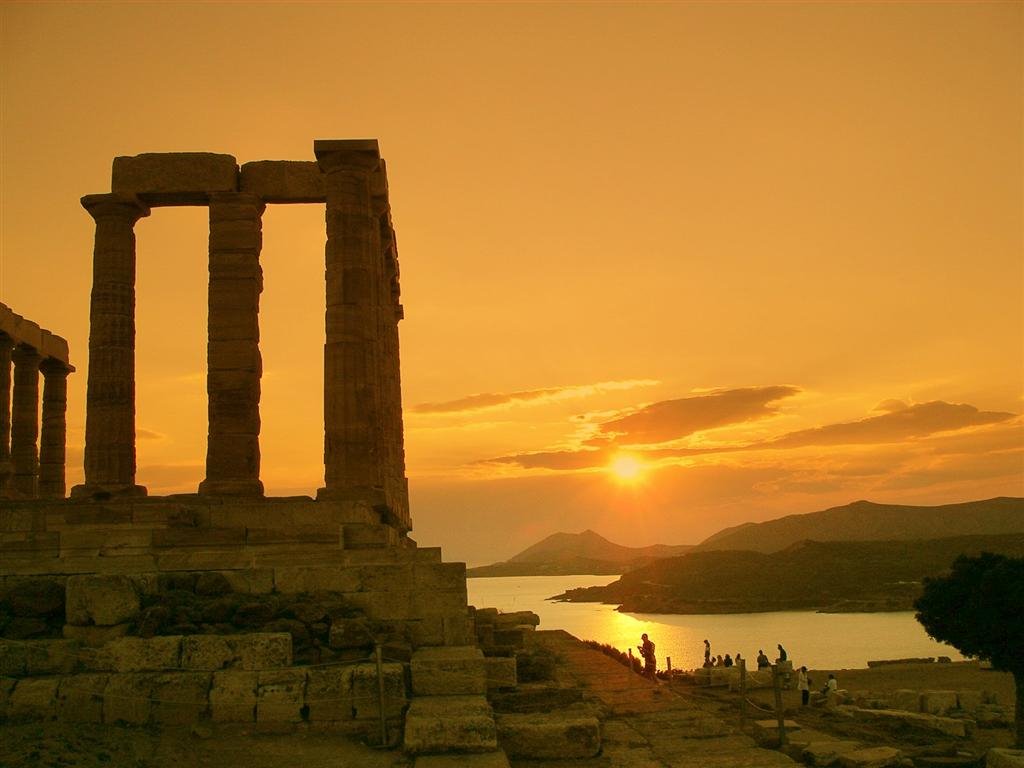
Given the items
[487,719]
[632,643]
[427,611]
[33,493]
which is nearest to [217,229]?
[427,611]

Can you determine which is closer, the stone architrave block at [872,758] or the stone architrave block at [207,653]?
the stone architrave block at [207,653]

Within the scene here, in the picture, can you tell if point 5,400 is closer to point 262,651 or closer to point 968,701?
point 262,651

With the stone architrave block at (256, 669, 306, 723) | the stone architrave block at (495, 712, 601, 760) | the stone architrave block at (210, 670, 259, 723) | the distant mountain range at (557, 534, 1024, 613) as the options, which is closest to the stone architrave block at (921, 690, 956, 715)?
the stone architrave block at (495, 712, 601, 760)

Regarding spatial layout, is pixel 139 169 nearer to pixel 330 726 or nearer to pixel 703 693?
pixel 330 726

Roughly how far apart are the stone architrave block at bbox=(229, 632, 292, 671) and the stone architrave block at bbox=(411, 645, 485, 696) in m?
1.71

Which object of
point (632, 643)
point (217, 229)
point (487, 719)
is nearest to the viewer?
point (487, 719)

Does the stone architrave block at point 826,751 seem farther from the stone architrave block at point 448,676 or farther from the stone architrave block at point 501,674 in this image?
the stone architrave block at point 448,676

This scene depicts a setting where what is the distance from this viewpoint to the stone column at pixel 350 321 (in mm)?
18953

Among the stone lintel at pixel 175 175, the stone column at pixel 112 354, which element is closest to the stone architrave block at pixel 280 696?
the stone column at pixel 112 354

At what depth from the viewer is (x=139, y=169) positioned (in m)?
19.7

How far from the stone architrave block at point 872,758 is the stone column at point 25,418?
2860 centimetres

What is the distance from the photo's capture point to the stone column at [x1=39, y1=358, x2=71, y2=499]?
3344 centimetres

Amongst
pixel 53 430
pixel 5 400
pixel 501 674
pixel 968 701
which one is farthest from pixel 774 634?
pixel 501 674

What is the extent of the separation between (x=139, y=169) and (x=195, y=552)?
373 inches
